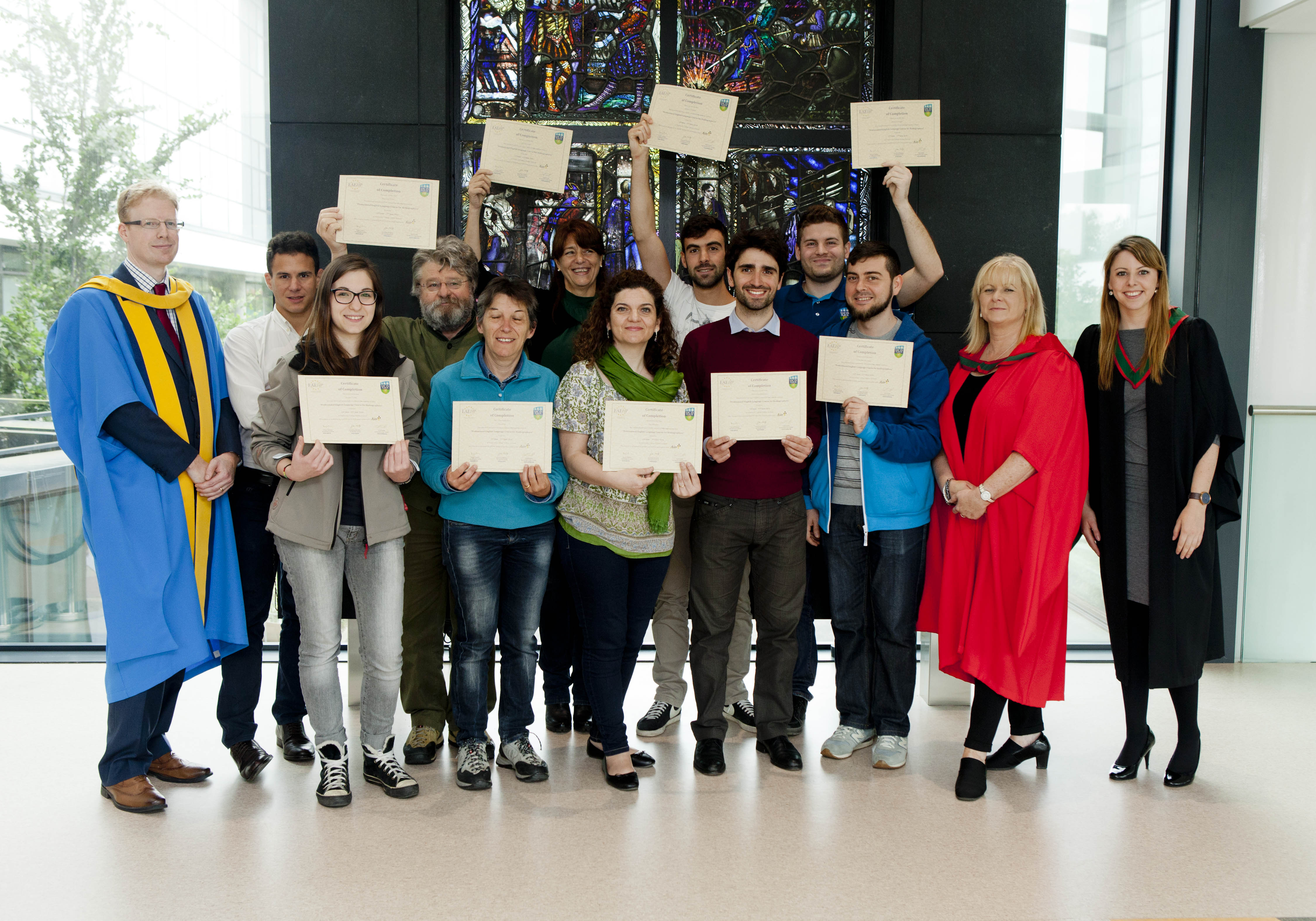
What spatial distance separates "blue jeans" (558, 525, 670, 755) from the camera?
286cm

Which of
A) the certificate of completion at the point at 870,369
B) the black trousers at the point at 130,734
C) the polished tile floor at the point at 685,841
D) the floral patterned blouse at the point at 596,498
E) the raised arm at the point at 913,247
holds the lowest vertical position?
the polished tile floor at the point at 685,841

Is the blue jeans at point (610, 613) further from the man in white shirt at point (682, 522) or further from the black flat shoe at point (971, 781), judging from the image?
the black flat shoe at point (971, 781)

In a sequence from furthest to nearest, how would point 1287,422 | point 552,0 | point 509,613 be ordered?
point 1287,422 → point 552,0 → point 509,613

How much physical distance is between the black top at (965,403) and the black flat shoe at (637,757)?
1.47m

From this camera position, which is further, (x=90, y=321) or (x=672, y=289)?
(x=672, y=289)

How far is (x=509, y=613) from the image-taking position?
2938 mm

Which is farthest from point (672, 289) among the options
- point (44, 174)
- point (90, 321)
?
point (44, 174)

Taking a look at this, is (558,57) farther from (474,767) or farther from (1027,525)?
(474,767)

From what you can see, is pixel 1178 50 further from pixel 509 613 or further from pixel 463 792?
pixel 463 792

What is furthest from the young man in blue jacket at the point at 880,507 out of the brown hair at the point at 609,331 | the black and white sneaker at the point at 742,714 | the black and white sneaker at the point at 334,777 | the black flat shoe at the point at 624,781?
the black and white sneaker at the point at 334,777

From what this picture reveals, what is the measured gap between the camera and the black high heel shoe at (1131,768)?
312cm

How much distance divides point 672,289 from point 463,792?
6.35ft

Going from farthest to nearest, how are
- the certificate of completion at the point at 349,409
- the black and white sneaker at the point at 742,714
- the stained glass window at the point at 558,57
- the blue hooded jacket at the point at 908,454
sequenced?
the stained glass window at the point at 558,57 < the black and white sneaker at the point at 742,714 < the blue hooded jacket at the point at 908,454 < the certificate of completion at the point at 349,409

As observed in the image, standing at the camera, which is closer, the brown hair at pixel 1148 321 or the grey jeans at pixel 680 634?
the brown hair at pixel 1148 321
